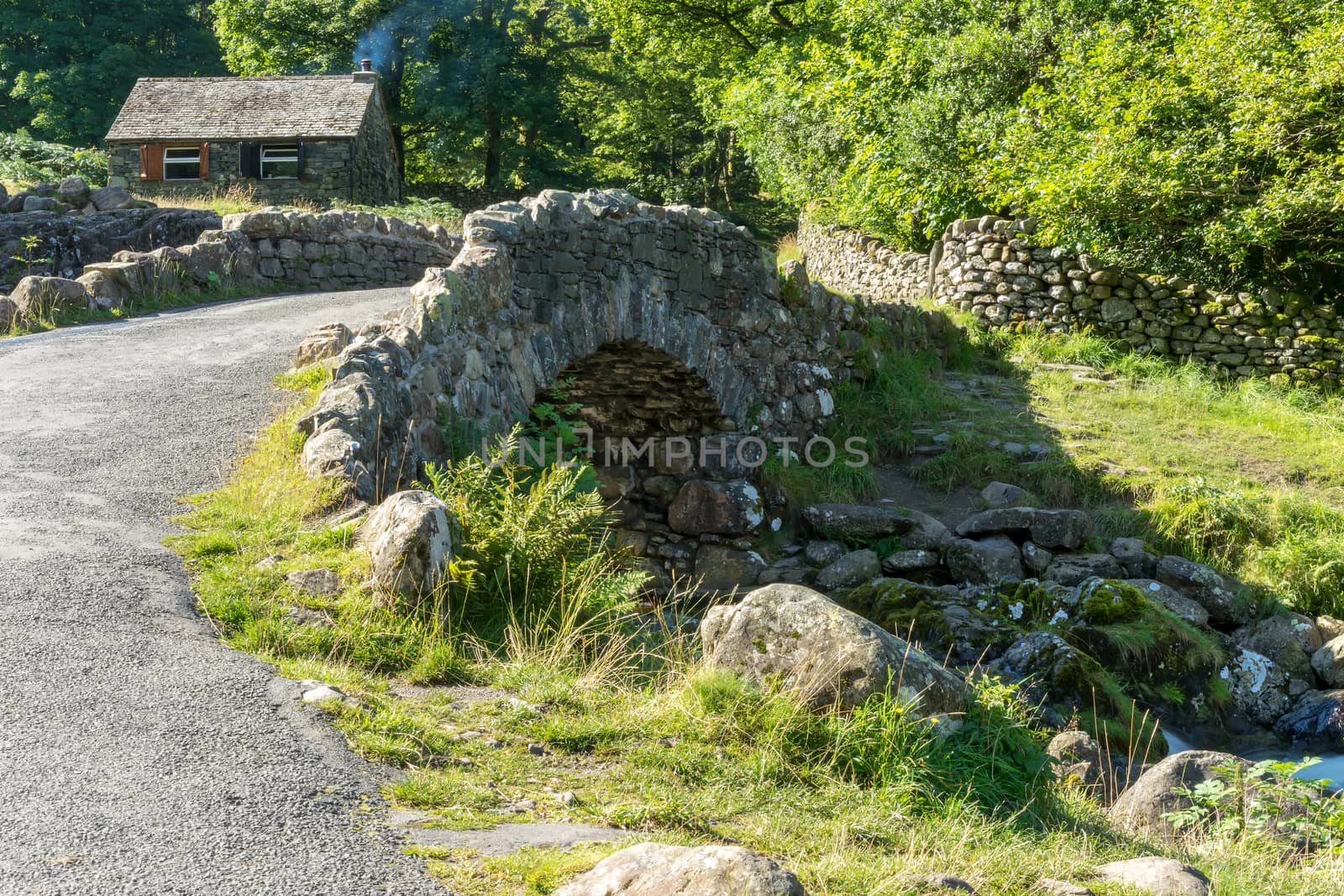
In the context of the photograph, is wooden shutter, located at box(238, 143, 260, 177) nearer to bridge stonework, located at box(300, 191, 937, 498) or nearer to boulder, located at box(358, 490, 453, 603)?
bridge stonework, located at box(300, 191, 937, 498)

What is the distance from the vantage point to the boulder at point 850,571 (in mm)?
11227

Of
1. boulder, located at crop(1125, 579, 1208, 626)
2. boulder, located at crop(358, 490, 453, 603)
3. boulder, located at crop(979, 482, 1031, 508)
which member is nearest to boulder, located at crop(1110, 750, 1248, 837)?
boulder, located at crop(358, 490, 453, 603)

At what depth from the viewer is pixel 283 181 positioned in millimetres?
28000

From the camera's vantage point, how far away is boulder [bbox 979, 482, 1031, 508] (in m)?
12.4

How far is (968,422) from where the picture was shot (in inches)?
549

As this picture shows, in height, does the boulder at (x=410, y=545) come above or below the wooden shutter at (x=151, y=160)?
below

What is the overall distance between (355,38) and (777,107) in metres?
17.3

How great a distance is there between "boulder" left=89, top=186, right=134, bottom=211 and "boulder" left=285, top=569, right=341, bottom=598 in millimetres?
17372

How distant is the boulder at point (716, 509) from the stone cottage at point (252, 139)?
17.5 meters

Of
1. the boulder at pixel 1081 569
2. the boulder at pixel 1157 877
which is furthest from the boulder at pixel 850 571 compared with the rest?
the boulder at pixel 1157 877

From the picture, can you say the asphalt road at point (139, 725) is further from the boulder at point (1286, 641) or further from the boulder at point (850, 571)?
the boulder at point (1286, 641)

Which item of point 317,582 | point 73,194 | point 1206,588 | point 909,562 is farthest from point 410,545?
point 73,194

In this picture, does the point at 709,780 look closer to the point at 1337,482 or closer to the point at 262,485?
the point at 262,485

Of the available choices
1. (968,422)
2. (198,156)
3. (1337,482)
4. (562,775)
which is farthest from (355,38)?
(562,775)
